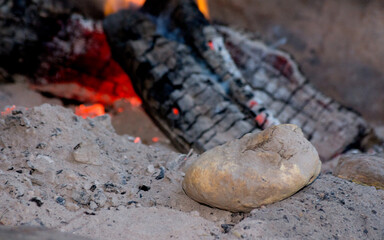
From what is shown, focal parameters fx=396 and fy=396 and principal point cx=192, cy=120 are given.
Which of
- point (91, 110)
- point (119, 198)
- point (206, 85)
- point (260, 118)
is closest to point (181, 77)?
point (206, 85)

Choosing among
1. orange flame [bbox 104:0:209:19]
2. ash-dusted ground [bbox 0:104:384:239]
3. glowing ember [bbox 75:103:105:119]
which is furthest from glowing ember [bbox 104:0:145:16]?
ash-dusted ground [bbox 0:104:384:239]

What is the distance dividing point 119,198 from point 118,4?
9.55ft

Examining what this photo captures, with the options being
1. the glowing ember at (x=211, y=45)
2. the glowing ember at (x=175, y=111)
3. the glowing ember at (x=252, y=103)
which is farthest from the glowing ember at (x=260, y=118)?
the glowing ember at (x=211, y=45)

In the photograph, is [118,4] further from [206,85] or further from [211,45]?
[206,85]

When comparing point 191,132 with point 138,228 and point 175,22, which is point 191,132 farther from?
point 138,228

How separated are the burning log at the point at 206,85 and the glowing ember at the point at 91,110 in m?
0.53

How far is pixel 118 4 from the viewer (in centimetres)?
451

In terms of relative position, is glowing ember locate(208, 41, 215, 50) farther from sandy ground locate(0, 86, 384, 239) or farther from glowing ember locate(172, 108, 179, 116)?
sandy ground locate(0, 86, 384, 239)

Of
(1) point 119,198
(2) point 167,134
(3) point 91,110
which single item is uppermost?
(1) point 119,198

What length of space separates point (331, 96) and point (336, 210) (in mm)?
3128

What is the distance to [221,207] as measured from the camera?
87.4 inches

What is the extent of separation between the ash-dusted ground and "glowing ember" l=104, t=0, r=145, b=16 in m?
2.04

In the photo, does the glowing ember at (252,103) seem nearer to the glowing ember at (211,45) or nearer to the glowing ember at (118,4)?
the glowing ember at (211,45)

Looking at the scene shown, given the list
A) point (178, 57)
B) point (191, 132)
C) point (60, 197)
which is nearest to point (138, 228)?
point (60, 197)
